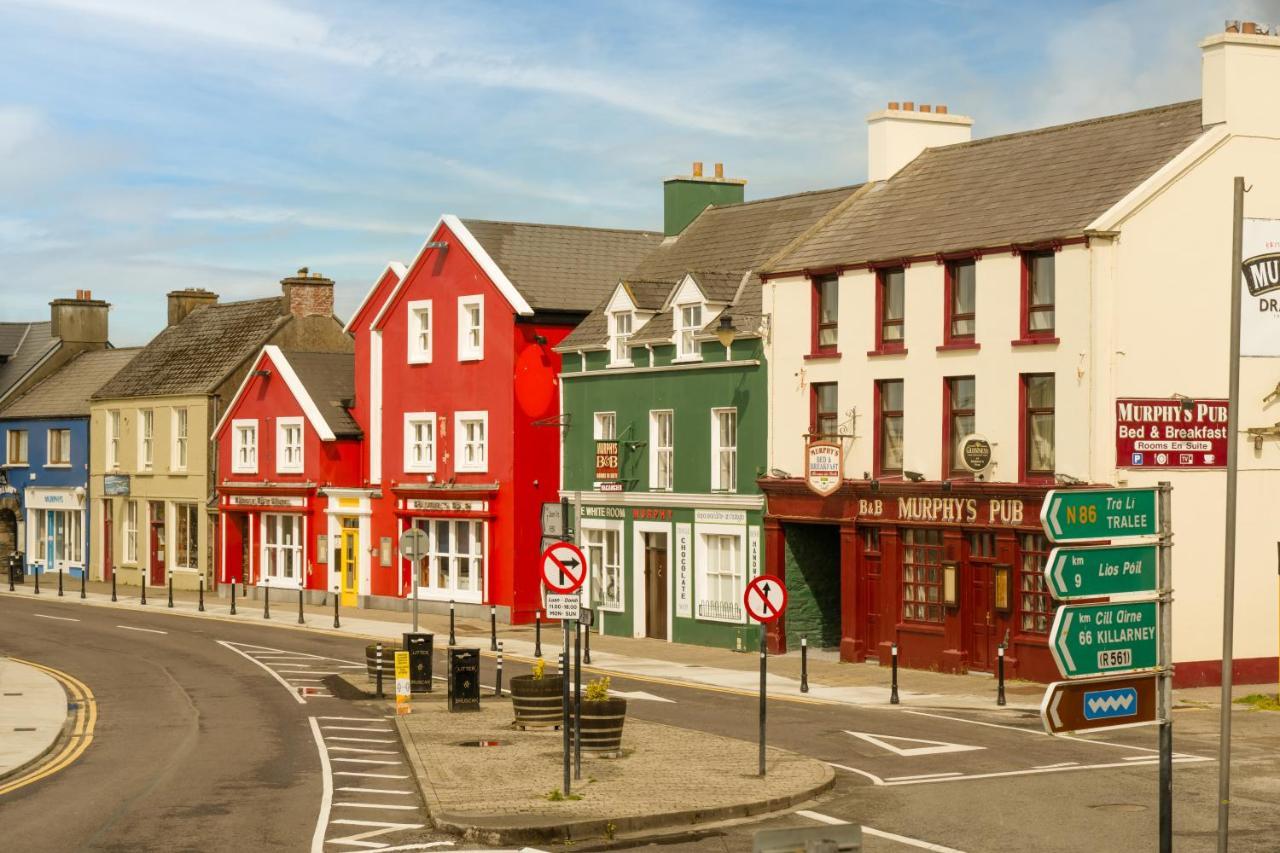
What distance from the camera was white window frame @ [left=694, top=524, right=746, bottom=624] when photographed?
40562mm

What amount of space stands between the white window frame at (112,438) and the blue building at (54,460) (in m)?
1.93

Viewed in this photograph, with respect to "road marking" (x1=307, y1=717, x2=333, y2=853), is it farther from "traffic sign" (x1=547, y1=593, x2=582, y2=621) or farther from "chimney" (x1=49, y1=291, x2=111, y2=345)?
"chimney" (x1=49, y1=291, x2=111, y2=345)

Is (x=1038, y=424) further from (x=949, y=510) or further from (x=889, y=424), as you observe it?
(x=889, y=424)

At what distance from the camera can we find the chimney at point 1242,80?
1300 inches

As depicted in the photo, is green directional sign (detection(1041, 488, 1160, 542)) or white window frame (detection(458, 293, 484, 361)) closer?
green directional sign (detection(1041, 488, 1160, 542))

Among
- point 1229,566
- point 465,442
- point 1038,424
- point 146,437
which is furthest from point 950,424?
point 146,437

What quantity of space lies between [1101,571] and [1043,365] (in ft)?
73.1

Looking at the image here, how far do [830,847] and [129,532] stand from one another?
6123 centimetres

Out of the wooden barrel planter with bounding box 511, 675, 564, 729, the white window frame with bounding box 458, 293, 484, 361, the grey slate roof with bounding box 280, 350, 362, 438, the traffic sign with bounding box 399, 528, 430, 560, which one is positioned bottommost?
the wooden barrel planter with bounding box 511, 675, 564, 729

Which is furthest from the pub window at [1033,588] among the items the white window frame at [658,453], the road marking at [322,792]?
the road marking at [322,792]

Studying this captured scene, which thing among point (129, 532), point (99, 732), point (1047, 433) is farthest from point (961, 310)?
point (129, 532)

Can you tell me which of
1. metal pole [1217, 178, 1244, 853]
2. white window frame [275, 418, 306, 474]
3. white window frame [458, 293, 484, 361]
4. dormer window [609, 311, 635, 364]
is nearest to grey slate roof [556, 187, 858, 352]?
dormer window [609, 311, 635, 364]

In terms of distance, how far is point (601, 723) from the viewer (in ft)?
76.5

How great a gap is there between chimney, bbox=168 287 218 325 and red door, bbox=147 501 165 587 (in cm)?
904
